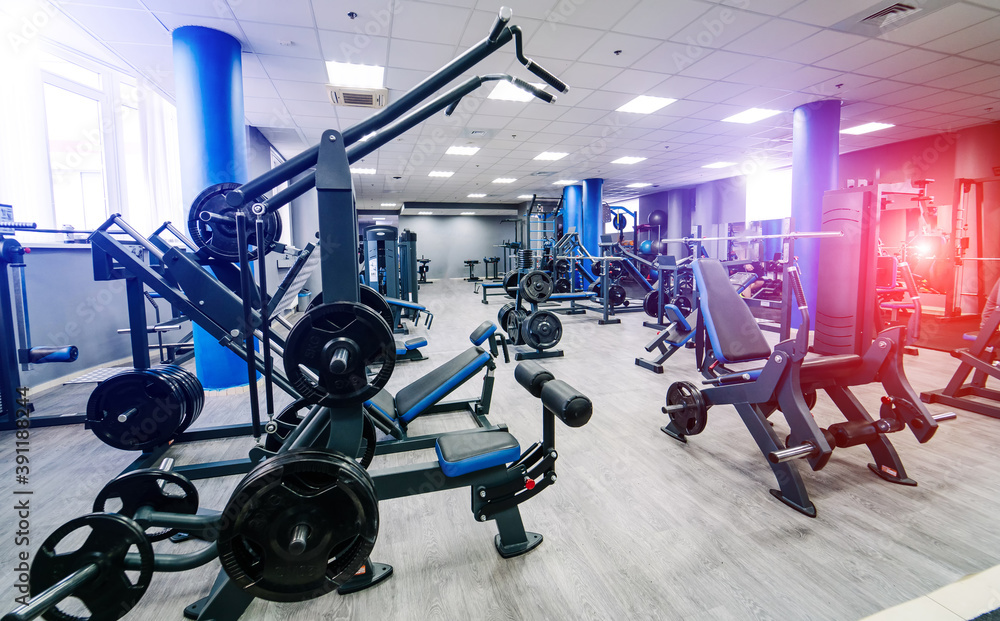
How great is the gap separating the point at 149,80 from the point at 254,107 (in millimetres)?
1003

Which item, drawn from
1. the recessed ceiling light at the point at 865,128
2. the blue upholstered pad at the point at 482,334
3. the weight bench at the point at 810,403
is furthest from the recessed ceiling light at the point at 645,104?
the blue upholstered pad at the point at 482,334

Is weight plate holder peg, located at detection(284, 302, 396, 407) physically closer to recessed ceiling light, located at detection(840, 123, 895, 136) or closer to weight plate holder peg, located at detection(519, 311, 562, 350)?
weight plate holder peg, located at detection(519, 311, 562, 350)

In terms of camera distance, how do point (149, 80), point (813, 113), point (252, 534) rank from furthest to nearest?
point (813, 113), point (149, 80), point (252, 534)

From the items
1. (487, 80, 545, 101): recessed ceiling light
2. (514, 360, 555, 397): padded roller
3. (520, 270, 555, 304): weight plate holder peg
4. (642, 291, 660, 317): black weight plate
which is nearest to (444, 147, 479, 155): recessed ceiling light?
(487, 80, 545, 101): recessed ceiling light

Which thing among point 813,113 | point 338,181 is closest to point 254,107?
point 338,181

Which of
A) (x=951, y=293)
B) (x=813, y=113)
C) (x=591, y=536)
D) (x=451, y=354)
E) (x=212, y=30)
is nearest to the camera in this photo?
(x=591, y=536)

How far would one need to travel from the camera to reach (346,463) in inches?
46.0

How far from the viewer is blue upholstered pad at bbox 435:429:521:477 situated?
1524 mm

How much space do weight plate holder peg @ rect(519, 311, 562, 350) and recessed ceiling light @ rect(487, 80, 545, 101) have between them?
8.23 feet

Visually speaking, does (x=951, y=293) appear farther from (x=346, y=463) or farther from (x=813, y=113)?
(x=346, y=463)

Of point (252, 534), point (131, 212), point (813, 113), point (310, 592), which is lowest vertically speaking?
point (310, 592)

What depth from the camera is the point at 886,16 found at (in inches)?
132

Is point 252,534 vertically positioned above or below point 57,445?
above

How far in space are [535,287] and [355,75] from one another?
2.93 m
